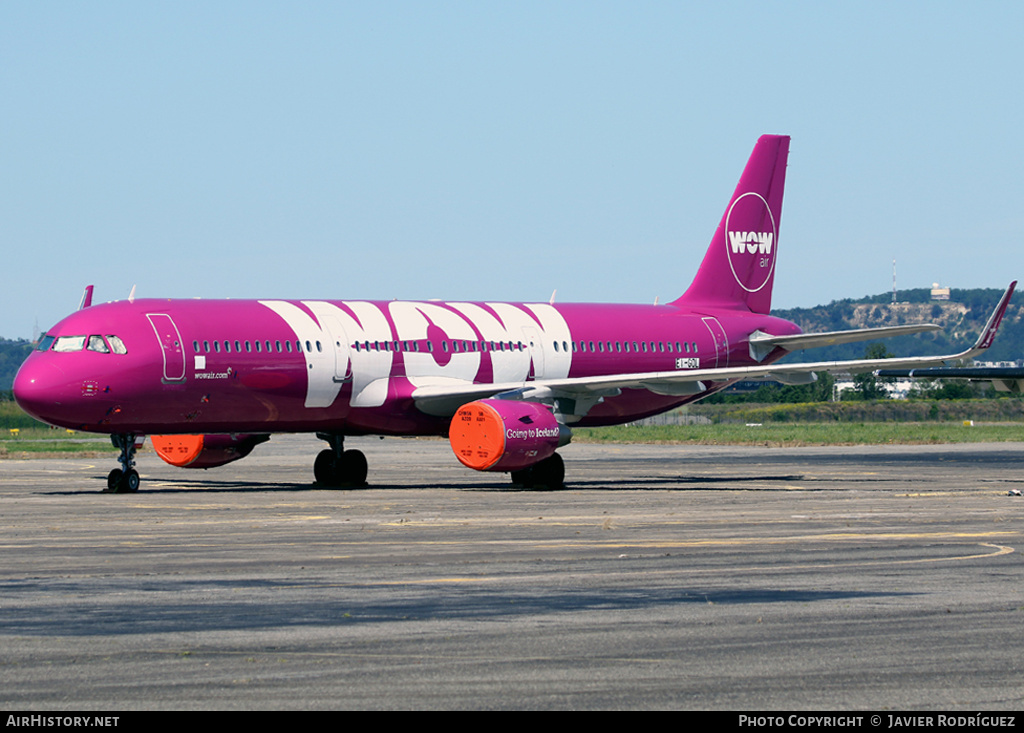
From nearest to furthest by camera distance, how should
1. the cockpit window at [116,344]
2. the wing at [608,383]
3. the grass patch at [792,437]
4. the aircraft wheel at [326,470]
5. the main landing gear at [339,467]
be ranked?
the cockpit window at [116,344]
the wing at [608,383]
the main landing gear at [339,467]
the aircraft wheel at [326,470]
the grass patch at [792,437]

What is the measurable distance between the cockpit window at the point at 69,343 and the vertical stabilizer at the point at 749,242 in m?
19.7

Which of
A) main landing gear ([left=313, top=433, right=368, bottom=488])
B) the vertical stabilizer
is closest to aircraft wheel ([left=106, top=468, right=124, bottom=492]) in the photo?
main landing gear ([left=313, top=433, right=368, bottom=488])

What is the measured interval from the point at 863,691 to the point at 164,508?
66.5 ft

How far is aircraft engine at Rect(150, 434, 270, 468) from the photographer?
3772 centimetres

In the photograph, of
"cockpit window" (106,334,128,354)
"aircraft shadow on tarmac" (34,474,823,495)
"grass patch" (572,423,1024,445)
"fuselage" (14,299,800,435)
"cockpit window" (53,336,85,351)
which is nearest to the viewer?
"fuselage" (14,299,800,435)

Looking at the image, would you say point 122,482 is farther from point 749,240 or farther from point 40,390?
point 749,240

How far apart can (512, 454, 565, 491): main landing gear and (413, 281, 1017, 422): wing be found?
1602 mm

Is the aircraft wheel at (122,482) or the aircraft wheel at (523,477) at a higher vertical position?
the aircraft wheel at (523,477)

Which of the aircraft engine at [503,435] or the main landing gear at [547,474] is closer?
the aircraft engine at [503,435]

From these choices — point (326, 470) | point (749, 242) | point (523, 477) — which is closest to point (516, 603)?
point (523, 477)

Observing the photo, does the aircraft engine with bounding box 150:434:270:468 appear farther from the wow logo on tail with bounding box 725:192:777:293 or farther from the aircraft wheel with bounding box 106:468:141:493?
the wow logo on tail with bounding box 725:192:777:293

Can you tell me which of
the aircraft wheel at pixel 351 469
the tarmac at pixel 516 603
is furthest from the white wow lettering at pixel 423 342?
the tarmac at pixel 516 603

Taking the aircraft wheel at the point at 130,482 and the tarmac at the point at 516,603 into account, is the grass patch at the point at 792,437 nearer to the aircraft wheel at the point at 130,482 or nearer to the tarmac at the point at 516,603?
the tarmac at the point at 516,603

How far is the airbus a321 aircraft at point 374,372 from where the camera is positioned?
103 feet
